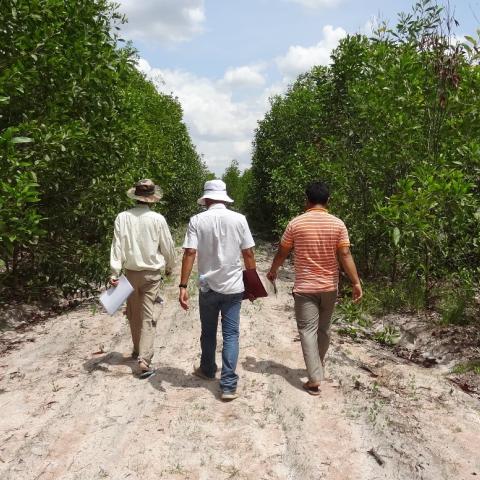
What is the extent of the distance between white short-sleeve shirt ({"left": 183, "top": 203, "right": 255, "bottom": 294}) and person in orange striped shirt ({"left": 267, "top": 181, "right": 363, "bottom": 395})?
1.94 ft

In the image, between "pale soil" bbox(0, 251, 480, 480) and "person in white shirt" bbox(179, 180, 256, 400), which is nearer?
"pale soil" bbox(0, 251, 480, 480)

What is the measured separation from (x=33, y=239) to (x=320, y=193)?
4816 millimetres

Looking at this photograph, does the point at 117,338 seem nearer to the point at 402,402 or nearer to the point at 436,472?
the point at 402,402

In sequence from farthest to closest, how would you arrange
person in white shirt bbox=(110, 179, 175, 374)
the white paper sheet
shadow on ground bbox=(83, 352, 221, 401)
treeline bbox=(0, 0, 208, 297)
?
treeline bbox=(0, 0, 208, 297) → person in white shirt bbox=(110, 179, 175, 374) → shadow on ground bbox=(83, 352, 221, 401) → the white paper sheet

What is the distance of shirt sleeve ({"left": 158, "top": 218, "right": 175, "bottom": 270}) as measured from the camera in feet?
18.5

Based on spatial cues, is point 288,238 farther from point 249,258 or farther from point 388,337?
point 388,337

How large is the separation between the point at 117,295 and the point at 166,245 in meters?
0.79

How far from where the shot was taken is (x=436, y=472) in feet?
13.1

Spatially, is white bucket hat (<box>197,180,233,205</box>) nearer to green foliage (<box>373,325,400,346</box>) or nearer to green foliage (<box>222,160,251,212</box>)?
green foliage (<box>373,325,400,346</box>)

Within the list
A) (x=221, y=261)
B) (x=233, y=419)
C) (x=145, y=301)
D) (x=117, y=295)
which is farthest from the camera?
(x=145, y=301)

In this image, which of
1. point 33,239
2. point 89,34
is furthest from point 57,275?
point 89,34

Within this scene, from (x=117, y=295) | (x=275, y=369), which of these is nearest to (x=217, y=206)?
(x=117, y=295)

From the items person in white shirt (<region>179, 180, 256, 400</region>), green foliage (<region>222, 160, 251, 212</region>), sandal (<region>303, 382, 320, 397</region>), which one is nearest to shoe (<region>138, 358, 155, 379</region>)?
person in white shirt (<region>179, 180, 256, 400</region>)

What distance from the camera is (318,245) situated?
17.1 ft
